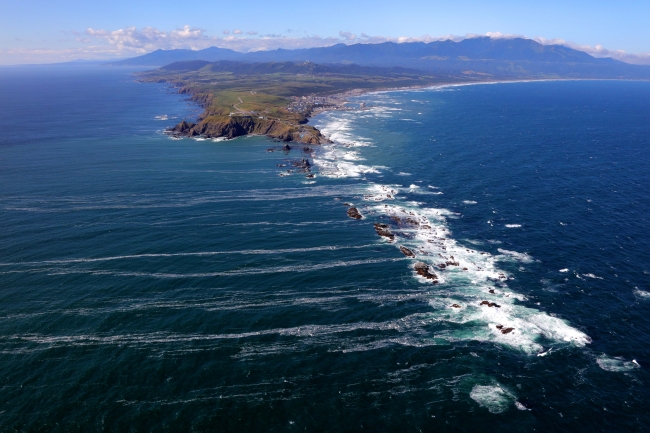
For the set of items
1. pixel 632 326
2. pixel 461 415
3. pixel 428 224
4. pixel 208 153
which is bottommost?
pixel 461 415

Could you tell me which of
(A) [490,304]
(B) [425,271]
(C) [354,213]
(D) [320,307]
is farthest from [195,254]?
(A) [490,304]

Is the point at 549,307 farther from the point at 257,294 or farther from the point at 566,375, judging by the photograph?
the point at 257,294

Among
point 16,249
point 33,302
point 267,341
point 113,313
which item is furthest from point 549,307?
point 16,249

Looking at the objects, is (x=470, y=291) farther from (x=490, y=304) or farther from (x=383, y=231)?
(x=383, y=231)

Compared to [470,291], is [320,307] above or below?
below

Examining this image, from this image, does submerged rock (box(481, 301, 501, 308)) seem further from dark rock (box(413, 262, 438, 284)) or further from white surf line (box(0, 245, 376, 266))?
white surf line (box(0, 245, 376, 266))
